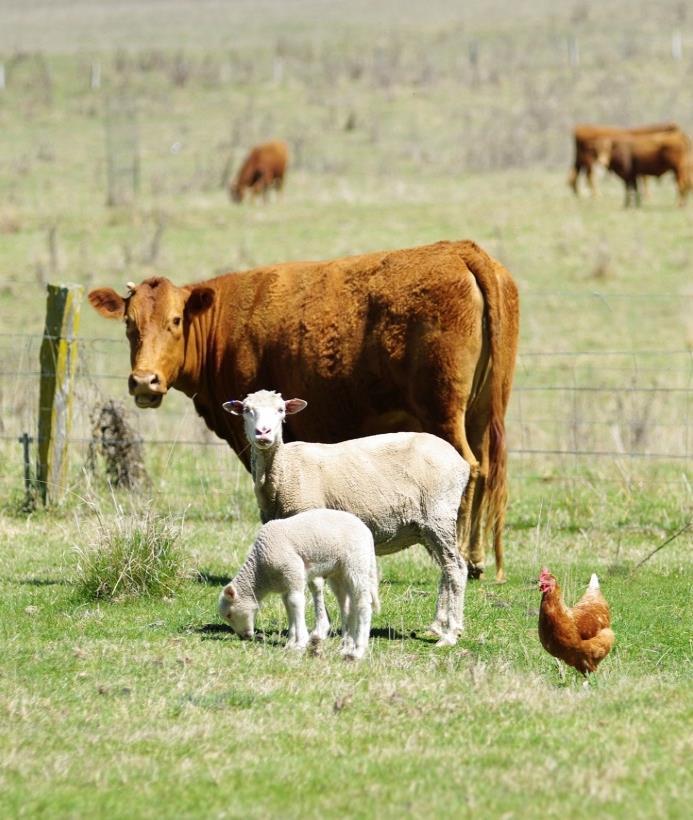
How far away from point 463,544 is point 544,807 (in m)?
4.33

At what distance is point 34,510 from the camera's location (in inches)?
474

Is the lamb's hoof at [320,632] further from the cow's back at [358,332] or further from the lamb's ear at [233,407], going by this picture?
the cow's back at [358,332]

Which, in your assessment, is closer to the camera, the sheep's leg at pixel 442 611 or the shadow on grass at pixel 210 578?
the sheep's leg at pixel 442 611

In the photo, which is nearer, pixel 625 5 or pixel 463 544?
pixel 463 544

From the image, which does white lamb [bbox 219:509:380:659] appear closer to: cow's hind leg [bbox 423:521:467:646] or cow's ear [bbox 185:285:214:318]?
cow's hind leg [bbox 423:521:467:646]

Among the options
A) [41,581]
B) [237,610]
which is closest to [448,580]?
[237,610]

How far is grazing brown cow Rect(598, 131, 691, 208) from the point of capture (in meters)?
31.5

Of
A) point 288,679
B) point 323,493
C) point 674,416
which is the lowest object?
point 674,416

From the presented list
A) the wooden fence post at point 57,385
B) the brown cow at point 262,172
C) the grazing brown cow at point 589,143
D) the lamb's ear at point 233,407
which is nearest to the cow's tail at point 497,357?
the lamb's ear at point 233,407

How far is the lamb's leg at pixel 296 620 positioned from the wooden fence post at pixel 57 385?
482 cm

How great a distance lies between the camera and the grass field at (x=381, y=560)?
5875mm

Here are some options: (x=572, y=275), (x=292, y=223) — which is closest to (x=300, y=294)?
(x=572, y=275)

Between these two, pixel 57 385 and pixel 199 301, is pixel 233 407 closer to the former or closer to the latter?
pixel 199 301

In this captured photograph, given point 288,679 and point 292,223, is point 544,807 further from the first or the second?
point 292,223
